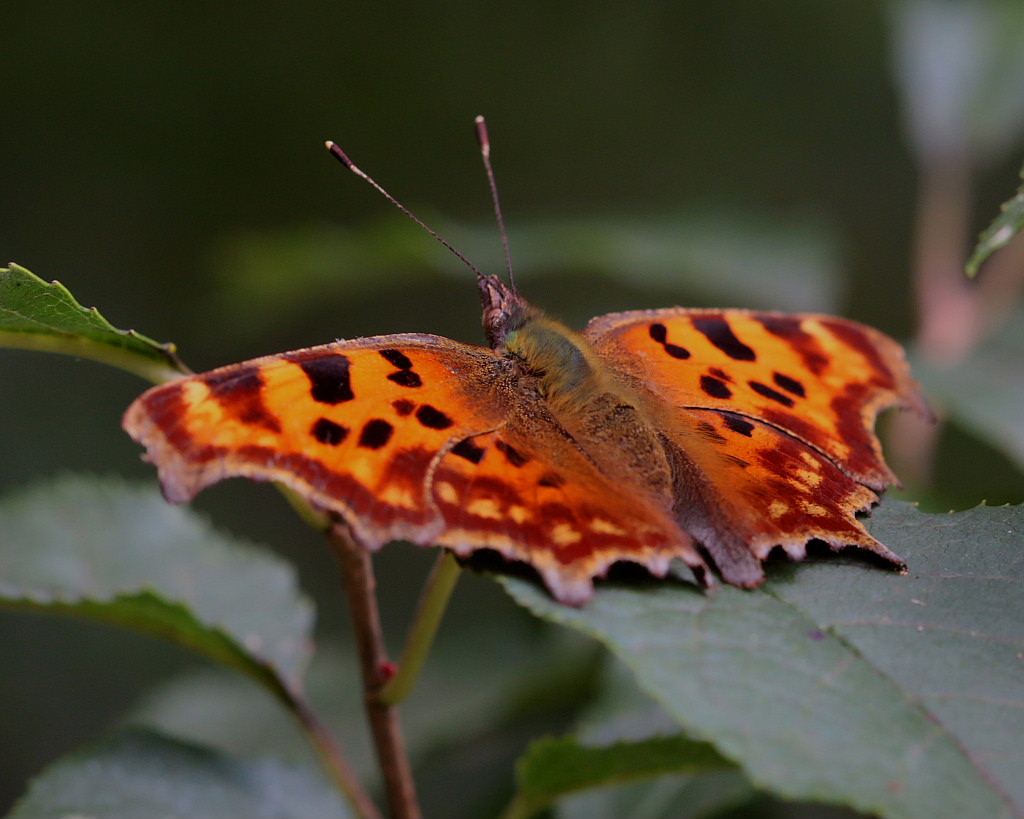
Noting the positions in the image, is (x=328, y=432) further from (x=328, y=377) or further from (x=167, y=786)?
(x=167, y=786)

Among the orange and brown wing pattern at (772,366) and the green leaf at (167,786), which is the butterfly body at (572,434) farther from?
the green leaf at (167,786)

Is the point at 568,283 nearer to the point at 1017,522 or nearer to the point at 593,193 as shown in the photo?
the point at 593,193

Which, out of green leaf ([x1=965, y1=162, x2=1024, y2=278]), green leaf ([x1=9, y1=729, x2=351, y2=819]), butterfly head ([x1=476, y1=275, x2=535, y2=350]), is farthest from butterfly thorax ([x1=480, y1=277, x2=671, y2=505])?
green leaf ([x1=9, y1=729, x2=351, y2=819])

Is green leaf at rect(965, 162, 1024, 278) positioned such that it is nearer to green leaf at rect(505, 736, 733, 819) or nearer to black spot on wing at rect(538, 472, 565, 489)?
black spot on wing at rect(538, 472, 565, 489)

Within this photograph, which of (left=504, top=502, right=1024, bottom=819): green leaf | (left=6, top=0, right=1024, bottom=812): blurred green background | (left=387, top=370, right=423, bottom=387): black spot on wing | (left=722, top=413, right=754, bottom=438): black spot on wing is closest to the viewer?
(left=504, top=502, right=1024, bottom=819): green leaf

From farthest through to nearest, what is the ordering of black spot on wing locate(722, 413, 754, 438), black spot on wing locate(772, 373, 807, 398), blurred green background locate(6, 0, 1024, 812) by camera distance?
blurred green background locate(6, 0, 1024, 812)
black spot on wing locate(772, 373, 807, 398)
black spot on wing locate(722, 413, 754, 438)

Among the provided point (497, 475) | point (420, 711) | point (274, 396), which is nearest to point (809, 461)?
point (497, 475)

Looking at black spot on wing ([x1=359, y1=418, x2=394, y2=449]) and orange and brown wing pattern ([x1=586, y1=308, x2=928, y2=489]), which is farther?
orange and brown wing pattern ([x1=586, y1=308, x2=928, y2=489])

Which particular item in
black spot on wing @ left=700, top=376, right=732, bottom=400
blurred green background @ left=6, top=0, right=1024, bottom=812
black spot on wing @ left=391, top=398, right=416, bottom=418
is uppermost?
black spot on wing @ left=700, top=376, right=732, bottom=400

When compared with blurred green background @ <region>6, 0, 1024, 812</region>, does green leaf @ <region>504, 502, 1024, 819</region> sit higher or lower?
higher
